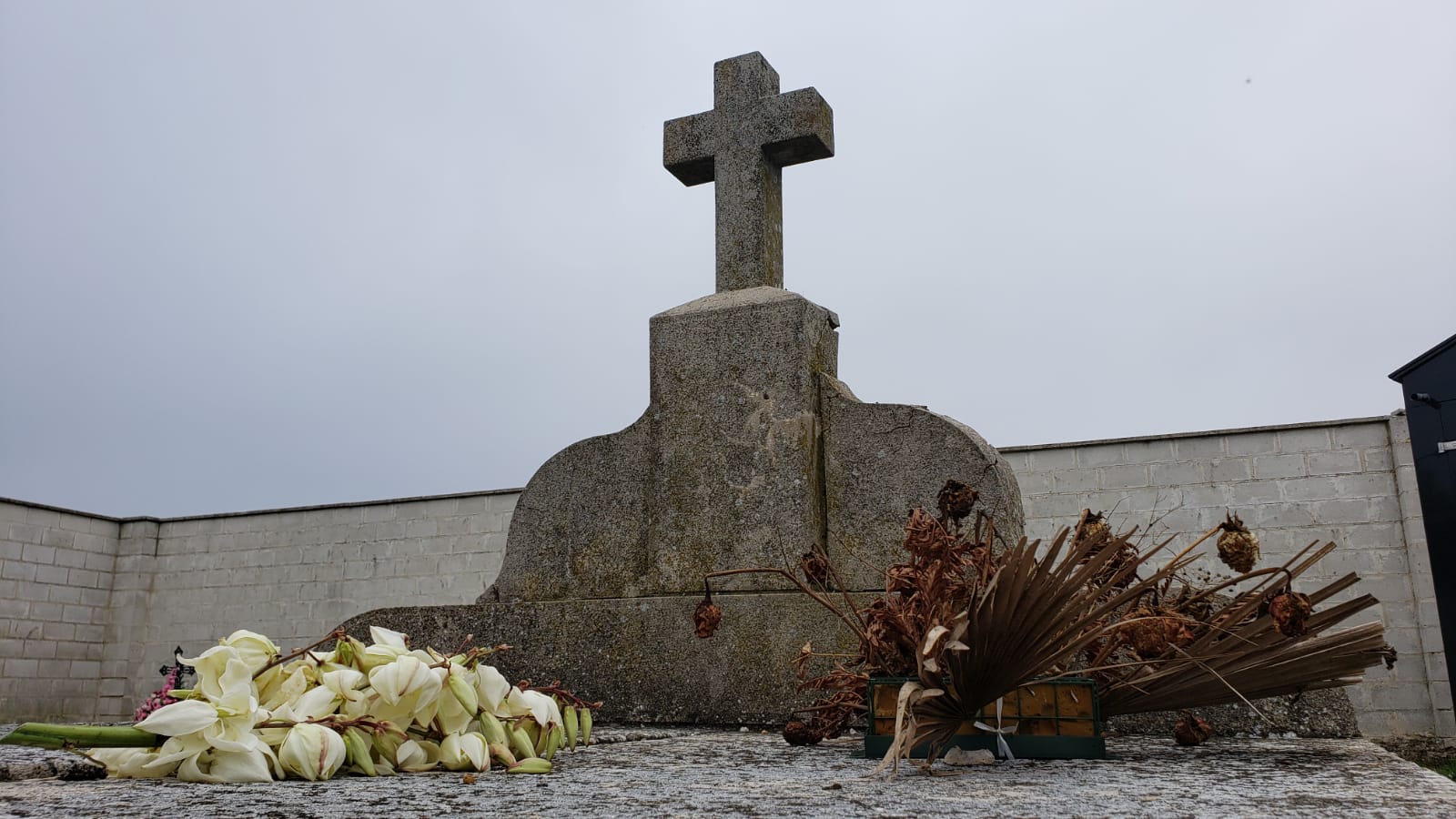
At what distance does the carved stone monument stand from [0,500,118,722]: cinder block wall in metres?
5.82

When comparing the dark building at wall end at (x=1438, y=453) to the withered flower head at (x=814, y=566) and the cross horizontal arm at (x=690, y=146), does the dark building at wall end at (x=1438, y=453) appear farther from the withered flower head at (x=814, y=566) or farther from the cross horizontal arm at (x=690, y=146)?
the withered flower head at (x=814, y=566)

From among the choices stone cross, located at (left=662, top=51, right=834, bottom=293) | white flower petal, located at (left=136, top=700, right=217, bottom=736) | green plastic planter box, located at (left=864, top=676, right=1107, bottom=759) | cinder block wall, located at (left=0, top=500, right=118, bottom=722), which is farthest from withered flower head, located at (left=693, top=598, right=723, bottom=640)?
cinder block wall, located at (left=0, top=500, right=118, bottom=722)

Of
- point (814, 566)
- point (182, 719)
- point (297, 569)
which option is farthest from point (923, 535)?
point (297, 569)

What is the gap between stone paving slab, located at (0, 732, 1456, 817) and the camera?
3.84 feet

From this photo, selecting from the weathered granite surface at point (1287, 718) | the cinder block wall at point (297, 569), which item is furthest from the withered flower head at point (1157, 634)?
the cinder block wall at point (297, 569)

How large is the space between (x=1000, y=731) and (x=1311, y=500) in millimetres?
5038

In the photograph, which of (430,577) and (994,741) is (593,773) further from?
(430,577)

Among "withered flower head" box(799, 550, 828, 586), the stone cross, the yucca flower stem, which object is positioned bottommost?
the yucca flower stem

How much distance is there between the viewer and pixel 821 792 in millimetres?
1333

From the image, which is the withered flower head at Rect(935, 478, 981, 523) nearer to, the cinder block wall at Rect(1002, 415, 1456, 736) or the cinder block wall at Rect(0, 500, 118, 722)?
the cinder block wall at Rect(1002, 415, 1456, 736)

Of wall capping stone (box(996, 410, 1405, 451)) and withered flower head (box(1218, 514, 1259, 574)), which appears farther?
wall capping stone (box(996, 410, 1405, 451))

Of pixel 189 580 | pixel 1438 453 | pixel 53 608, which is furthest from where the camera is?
pixel 189 580

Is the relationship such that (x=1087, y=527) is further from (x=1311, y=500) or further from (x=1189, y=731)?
(x=1311, y=500)

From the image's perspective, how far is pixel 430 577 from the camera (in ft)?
24.9
